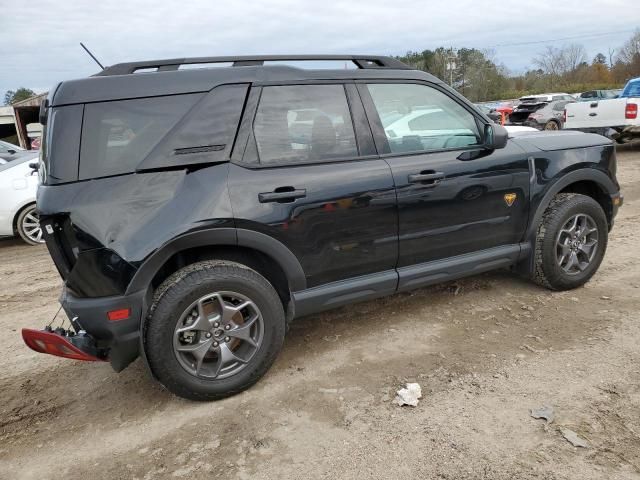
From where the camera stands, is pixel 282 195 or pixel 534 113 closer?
pixel 282 195

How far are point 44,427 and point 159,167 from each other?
1.64m

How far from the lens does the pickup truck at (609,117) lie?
40.0ft

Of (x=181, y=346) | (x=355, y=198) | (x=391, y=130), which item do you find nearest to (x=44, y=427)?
(x=181, y=346)

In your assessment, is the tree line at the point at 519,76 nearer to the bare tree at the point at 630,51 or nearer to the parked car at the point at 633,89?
the bare tree at the point at 630,51

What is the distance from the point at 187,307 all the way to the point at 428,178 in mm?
1786

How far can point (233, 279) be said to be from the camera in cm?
285

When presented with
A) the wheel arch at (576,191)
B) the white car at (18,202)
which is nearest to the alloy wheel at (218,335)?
the wheel arch at (576,191)

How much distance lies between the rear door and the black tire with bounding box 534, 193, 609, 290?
4.67 ft

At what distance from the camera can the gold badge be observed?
3.75 m

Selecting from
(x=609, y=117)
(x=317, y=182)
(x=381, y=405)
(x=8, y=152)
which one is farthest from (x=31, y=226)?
(x=609, y=117)

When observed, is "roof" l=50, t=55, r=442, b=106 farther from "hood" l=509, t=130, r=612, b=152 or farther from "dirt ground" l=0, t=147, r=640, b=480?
"dirt ground" l=0, t=147, r=640, b=480

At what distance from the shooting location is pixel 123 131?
2.72 m

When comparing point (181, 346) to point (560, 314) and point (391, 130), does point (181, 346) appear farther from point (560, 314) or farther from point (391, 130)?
point (560, 314)

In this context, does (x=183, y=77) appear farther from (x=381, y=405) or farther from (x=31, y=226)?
(x=31, y=226)
